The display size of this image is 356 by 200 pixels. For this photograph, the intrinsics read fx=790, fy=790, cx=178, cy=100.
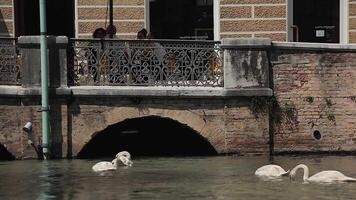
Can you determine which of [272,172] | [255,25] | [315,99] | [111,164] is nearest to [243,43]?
[315,99]

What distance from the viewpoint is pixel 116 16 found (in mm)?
20188

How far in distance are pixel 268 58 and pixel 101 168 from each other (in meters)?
4.60

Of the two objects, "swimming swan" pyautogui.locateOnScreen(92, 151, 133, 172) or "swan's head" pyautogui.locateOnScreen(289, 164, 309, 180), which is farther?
"swimming swan" pyautogui.locateOnScreen(92, 151, 133, 172)

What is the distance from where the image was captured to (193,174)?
1461 cm

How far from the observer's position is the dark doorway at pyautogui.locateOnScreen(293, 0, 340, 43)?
20.9 m

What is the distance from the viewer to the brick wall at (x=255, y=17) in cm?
2022

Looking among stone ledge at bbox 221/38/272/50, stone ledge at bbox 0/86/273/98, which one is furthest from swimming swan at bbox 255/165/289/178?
stone ledge at bbox 221/38/272/50

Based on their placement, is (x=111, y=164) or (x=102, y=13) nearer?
(x=111, y=164)

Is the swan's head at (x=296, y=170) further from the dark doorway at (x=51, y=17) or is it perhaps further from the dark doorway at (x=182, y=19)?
the dark doorway at (x=51, y=17)

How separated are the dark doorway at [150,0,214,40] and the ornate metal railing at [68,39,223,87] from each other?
3.73 metres

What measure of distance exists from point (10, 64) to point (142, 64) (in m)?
2.82

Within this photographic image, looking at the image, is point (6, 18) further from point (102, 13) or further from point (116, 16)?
point (116, 16)

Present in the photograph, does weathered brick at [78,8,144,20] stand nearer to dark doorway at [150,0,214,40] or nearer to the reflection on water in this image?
dark doorway at [150,0,214,40]

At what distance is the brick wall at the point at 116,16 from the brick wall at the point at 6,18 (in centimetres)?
172
